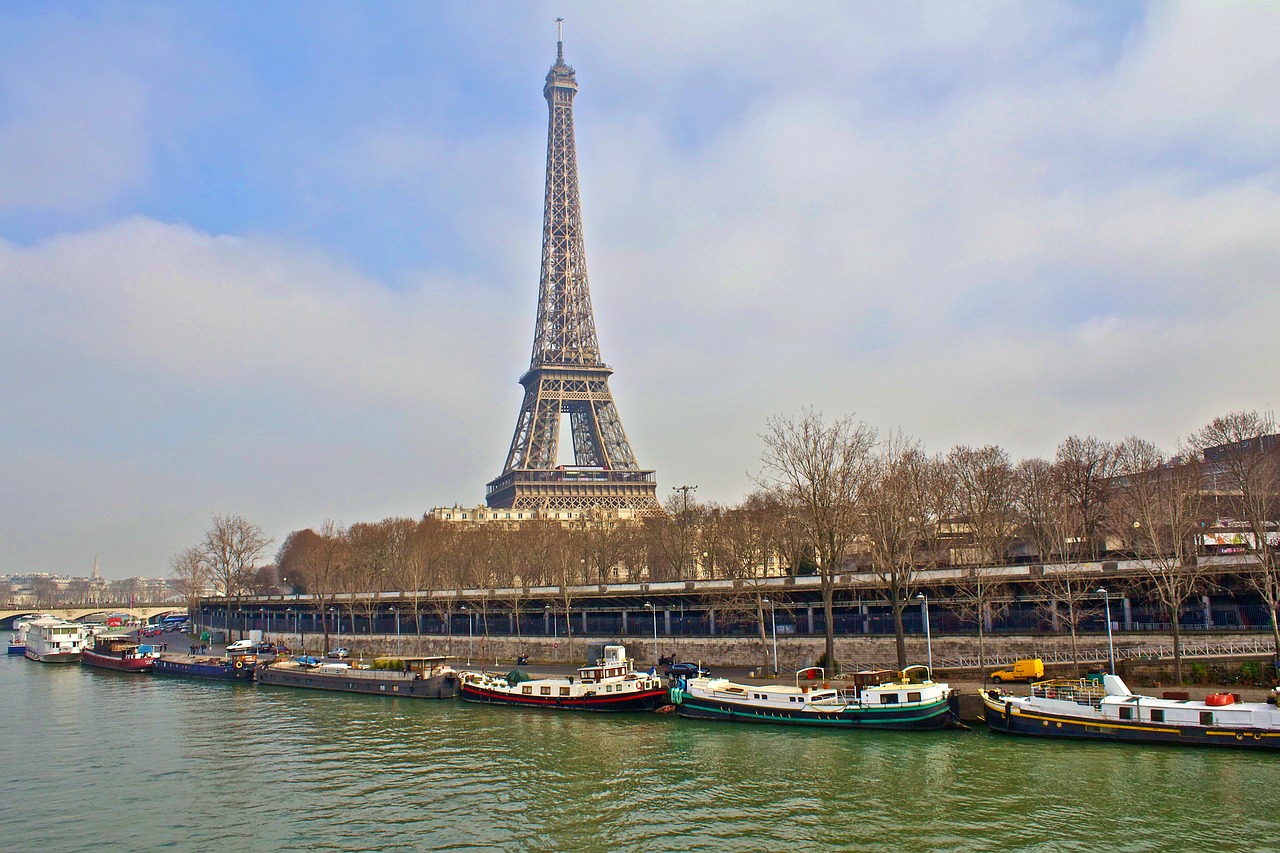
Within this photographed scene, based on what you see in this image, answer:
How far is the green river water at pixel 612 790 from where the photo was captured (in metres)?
26.3

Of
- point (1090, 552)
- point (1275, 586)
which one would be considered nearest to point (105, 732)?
point (1275, 586)

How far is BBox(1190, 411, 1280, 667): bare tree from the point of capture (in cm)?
5169

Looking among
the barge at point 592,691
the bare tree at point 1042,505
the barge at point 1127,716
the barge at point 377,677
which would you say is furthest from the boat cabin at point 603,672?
the bare tree at point 1042,505

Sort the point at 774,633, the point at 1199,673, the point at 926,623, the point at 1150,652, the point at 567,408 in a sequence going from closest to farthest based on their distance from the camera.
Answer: the point at 1199,673 → the point at 1150,652 → the point at 926,623 → the point at 774,633 → the point at 567,408

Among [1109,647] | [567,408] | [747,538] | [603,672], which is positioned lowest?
[603,672]

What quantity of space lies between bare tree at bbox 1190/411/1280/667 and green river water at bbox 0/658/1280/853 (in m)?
22.8

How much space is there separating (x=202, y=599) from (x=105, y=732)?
95530 mm

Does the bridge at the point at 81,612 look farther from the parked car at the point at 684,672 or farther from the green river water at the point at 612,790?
the green river water at the point at 612,790

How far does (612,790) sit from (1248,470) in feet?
158

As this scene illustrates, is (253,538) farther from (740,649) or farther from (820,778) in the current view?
(820,778)

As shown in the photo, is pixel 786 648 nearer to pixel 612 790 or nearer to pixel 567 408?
pixel 612 790

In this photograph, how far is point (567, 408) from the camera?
150 m

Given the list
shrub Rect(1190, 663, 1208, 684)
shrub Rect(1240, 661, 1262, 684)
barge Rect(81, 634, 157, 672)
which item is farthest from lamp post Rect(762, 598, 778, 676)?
barge Rect(81, 634, 157, 672)

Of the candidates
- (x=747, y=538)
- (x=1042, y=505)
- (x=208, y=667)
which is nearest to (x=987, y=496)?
(x=1042, y=505)
